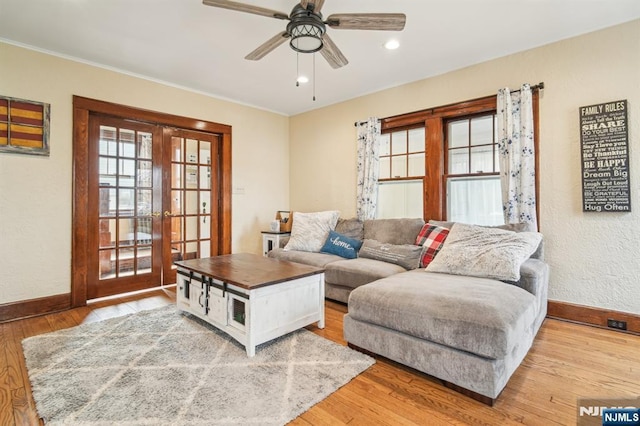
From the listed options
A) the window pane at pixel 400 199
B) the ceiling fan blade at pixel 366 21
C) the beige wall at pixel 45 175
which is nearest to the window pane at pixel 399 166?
the window pane at pixel 400 199

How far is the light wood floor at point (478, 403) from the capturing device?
159 cm

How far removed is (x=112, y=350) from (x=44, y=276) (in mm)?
1588

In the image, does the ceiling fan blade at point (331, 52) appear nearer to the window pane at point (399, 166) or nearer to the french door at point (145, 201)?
the window pane at point (399, 166)

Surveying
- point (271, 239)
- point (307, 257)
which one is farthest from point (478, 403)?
point (271, 239)

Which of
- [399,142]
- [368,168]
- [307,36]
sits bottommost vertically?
[368,168]

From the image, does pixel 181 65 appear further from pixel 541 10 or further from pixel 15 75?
pixel 541 10

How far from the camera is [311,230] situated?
416cm

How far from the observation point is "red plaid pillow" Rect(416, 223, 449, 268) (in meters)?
3.06

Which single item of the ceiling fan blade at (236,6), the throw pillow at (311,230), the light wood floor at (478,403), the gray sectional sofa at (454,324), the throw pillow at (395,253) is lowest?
the light wood floor at (478,403)

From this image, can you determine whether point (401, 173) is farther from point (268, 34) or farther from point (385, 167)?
point (268, 34)

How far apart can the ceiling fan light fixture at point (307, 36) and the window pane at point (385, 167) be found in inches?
91.0

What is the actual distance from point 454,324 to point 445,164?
8.03 ft

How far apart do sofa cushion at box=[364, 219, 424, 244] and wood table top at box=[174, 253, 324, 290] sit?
1.28 metres

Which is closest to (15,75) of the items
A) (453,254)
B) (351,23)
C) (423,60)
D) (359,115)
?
(351,23)
